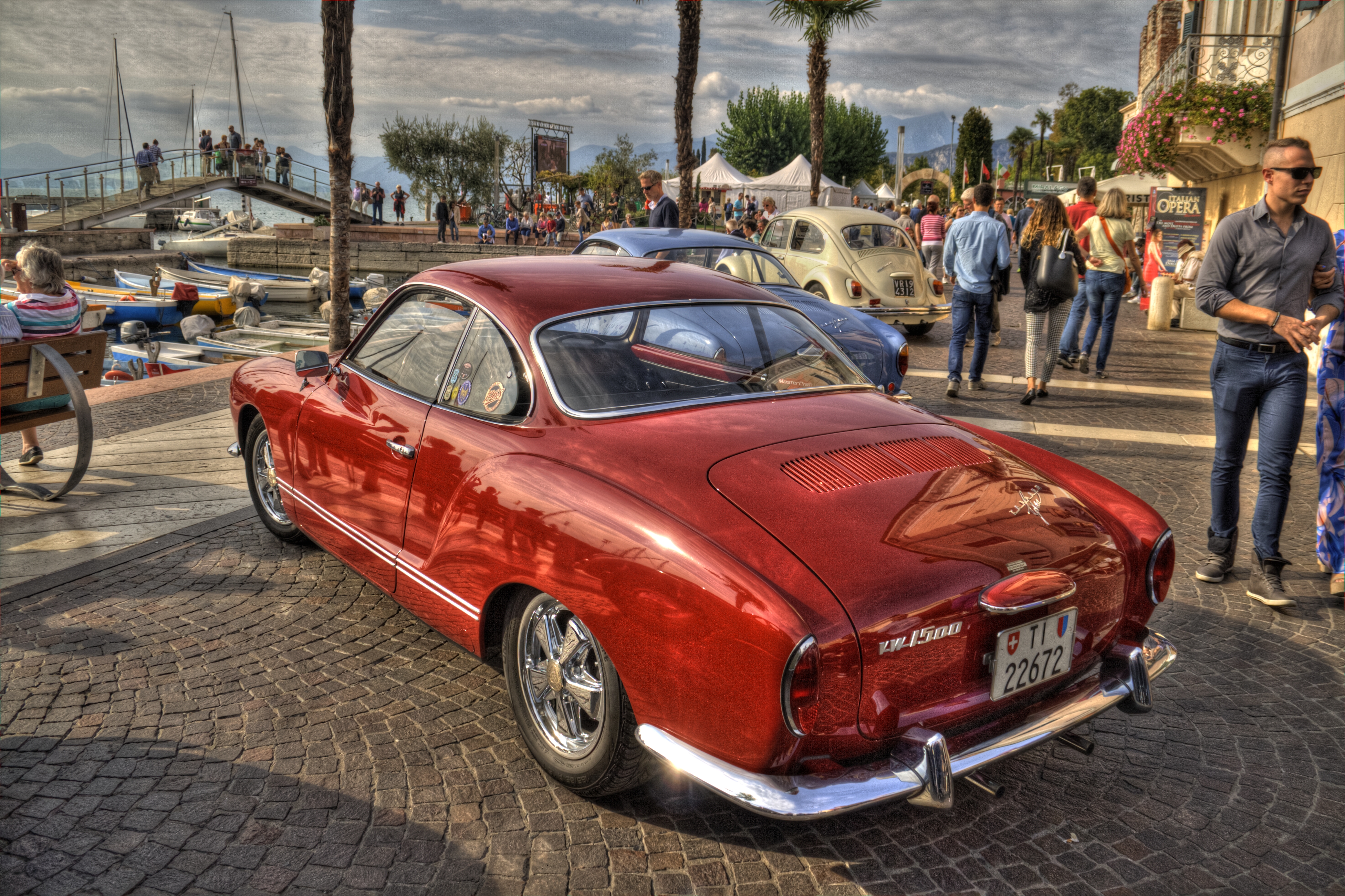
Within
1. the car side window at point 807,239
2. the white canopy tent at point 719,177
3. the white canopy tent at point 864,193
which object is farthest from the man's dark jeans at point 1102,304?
the white canopy tent at point 864,193

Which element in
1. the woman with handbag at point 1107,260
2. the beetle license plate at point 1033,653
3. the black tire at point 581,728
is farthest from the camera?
→ the woman with handbag at point 1107,260

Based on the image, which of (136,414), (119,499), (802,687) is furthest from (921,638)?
(136,414)

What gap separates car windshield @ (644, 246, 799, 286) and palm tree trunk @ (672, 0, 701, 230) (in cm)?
794

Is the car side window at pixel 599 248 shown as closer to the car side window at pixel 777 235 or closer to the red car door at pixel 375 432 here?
Result: the car side window at pixel 777 235

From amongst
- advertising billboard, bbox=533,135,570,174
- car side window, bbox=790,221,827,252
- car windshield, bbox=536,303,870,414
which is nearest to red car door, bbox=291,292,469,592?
car windshield, bbox=536,303,870,414

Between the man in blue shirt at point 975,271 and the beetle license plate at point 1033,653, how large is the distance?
7.10m

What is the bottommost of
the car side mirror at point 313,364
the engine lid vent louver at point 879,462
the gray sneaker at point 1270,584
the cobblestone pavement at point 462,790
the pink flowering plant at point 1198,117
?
the cobblestone pavement at point 462,790

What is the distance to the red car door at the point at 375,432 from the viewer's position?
3580mm

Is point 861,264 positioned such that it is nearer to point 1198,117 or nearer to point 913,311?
point 913,311

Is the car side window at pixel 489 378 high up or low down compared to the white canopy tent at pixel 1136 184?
down

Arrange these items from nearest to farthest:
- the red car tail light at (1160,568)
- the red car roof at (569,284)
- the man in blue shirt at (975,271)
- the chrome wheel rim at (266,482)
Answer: the red car tail light at (1160,568) → the red car roof at (569,284) → the chrome wheel rim at (266,482) → the man in blue shirt at (975,271)

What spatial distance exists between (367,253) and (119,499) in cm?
3151

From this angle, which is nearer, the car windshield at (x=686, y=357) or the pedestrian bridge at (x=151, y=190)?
the car windshield at (x=686, y=357)

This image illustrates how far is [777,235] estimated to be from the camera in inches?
552
